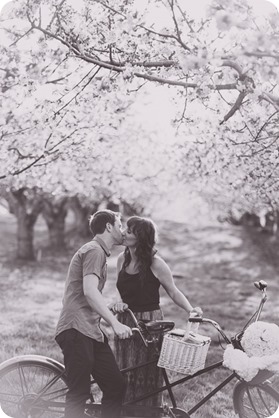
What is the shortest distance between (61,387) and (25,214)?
132 inches

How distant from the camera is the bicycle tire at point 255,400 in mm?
3529

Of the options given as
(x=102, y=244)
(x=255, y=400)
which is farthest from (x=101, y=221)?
(x=255, y=400)

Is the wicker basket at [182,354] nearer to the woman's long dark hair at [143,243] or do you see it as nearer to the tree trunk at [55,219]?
the woman's long dark hair at [143,243]

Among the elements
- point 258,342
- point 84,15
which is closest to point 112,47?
point 84,15

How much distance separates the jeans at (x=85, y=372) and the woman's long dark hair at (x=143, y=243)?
1.74 feet

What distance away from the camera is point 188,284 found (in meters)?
6.63

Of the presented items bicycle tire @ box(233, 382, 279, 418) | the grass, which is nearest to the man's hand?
the grass

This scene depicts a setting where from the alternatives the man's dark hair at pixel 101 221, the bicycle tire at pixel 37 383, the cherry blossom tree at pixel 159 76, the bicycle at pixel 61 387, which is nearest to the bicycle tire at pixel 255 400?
the bicycle at pixel 61 387

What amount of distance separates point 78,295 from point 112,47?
1.72 meters

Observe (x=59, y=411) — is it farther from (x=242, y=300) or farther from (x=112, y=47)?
(x=242, y=300)

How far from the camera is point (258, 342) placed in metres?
3.44

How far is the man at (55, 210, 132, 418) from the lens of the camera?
332 cm

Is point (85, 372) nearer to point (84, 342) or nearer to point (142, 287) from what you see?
point (84, 342)

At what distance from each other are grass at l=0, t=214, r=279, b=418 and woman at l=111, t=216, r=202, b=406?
0.27 metres
